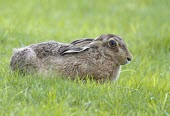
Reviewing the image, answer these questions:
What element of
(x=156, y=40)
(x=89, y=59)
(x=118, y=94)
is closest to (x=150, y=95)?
(x=118, y=94)

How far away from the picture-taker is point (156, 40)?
39.4 ft

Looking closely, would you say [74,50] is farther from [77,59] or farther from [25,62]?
[25,62]

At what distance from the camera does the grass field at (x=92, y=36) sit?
6.76 meters

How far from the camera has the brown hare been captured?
25.8 ft

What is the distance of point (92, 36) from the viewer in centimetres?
1170

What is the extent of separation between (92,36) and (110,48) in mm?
3685

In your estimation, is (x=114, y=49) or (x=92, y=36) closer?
(x=114, y=49)

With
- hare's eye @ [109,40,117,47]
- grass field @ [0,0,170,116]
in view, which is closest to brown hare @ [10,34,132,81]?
hare's eye @ [109,40,117,47]

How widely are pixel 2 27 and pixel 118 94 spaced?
5.40 m

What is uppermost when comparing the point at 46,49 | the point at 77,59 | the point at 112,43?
the point at 46,49

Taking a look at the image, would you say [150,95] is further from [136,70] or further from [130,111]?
[136,70]

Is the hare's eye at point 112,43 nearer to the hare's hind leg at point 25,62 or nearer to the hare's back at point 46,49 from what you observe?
the hare's back at point 46,49

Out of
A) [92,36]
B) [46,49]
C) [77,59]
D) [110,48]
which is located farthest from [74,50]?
[92,36]

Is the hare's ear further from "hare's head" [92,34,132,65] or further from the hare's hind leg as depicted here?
the hare's hind leg
